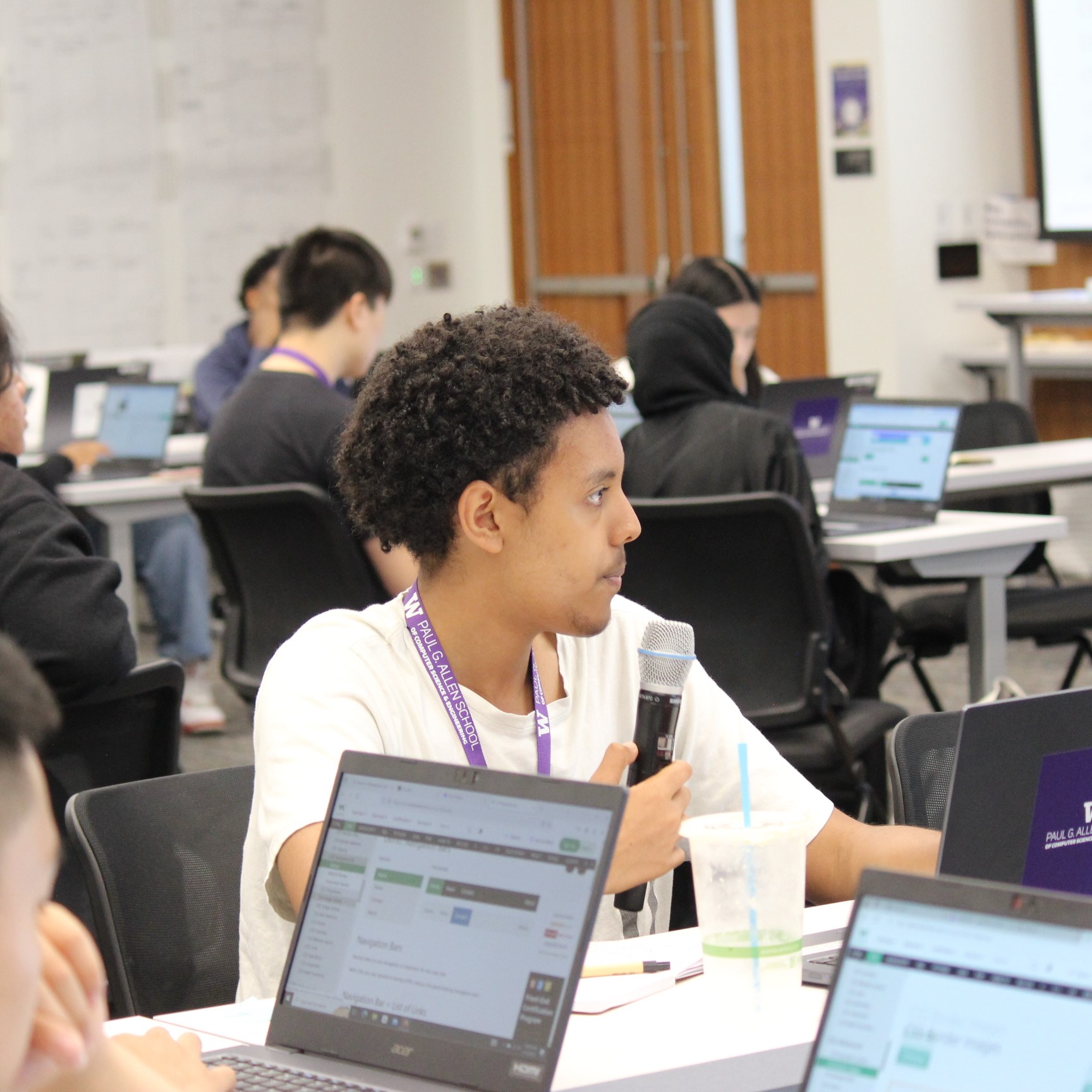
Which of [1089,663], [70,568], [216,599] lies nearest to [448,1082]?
[70,568]

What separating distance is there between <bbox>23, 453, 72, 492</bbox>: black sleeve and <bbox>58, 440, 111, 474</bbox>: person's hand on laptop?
13.1 inches

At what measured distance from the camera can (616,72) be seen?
820cm

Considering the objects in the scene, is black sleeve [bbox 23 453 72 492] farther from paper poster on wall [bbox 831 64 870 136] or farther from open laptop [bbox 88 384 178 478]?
paper poster on wall [bbox 831 64 870 136]

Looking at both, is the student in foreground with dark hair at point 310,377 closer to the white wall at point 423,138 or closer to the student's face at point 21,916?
the student's face at point 21,916

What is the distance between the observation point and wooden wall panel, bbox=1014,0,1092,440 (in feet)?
23.2

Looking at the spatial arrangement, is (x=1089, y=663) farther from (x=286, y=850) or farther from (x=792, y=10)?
(x=286, y=850)

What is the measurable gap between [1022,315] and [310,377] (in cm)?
395

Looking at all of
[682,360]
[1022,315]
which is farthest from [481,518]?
[1022,315]

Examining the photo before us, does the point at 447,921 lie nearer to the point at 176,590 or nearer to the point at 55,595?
the point at 55,595

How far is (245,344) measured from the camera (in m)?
6.07

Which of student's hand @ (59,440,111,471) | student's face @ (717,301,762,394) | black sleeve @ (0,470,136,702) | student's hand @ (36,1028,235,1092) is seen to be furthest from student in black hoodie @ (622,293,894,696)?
student's hand @ (59,440,111,471)

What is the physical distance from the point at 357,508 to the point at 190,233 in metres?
6.78

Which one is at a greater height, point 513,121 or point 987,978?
point 513,121

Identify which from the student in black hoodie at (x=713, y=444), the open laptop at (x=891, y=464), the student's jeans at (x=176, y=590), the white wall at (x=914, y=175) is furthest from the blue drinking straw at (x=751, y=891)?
the white wall at (x=914, y=175)
